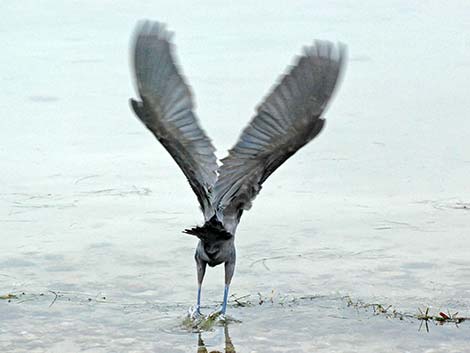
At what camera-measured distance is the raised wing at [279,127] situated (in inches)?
207

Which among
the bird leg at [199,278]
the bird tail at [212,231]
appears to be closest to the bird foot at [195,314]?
the bird leg at [199,278]

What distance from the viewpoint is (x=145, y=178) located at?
8.30m

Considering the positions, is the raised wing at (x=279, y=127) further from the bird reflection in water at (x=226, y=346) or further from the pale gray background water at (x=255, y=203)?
the pale gray background water at (x=255, y=203)

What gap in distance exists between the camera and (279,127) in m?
5.53

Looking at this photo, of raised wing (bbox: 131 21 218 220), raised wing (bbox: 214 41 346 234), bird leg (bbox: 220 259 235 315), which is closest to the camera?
→ raised wing (bbox: 214 41 346 234)

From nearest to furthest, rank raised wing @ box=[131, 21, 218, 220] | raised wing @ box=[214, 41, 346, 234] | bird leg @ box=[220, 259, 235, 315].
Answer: raised wing @ box=[214, 41, 346, 234]
raised wing @ box=[131, 21, 218, 220]
bird leg @ box=[220, 259, 235, 315]

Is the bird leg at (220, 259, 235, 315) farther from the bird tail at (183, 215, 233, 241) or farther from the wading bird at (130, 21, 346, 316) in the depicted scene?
the bird tail at (183, 215, 233, 241)

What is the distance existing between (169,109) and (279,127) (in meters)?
0.59

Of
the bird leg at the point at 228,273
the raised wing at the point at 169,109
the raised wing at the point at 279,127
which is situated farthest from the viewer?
the bird leg at the point at 228,273

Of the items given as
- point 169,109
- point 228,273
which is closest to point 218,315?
point 228,273

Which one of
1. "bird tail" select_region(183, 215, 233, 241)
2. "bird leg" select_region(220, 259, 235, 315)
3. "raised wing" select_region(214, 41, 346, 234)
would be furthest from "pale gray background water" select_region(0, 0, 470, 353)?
"raised wing" select_region(214, 41, 346, 234)

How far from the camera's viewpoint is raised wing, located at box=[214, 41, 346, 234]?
5.26 meters

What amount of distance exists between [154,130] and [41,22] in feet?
28.0

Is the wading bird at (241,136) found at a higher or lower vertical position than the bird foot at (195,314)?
higher
